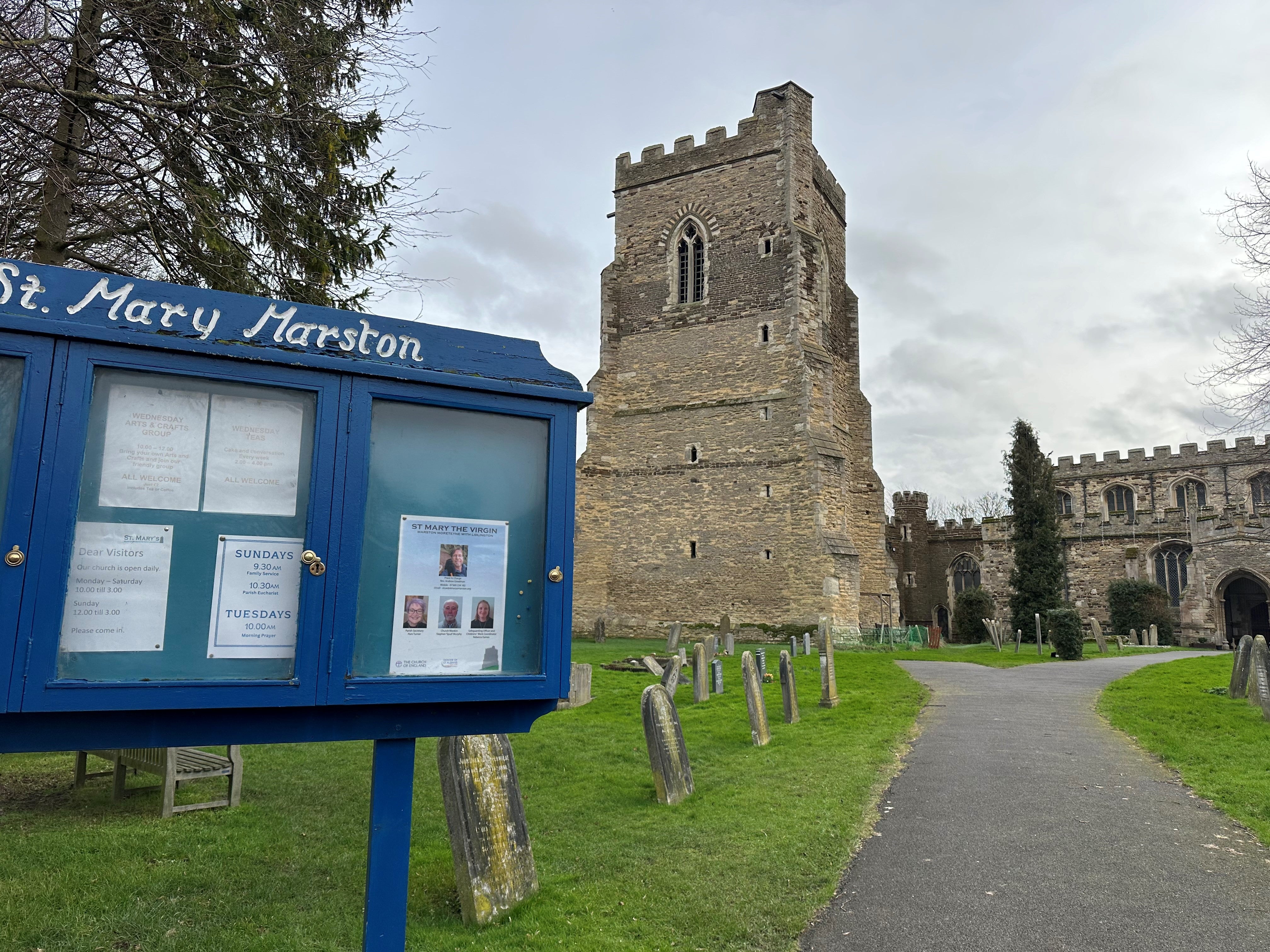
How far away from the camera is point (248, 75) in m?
6.64

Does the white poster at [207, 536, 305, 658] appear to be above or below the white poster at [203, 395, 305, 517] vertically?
below

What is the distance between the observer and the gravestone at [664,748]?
6352mm

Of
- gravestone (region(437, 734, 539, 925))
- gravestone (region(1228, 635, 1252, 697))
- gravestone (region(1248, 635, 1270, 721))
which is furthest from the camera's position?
gravestone (region(1228, 635, 1252, 697))

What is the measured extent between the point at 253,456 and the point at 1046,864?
495cm

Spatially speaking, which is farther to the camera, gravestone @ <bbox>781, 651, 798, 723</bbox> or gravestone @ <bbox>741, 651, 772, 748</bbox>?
gravestone @ <bbox>781, 651, 798, 723</bbox>

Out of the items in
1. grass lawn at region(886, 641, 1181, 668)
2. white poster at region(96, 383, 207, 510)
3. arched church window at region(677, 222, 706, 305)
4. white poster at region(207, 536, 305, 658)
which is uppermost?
arched church window at region(677, 222, 706, 305)

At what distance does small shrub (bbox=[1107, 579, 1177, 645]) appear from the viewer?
96.5ft

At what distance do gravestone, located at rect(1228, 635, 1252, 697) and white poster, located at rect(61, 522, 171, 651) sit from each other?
1319 centimetres

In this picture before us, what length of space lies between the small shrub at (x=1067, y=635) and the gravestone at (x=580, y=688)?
14.4m

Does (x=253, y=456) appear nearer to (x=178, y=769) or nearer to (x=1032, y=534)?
(x=178, y=769)

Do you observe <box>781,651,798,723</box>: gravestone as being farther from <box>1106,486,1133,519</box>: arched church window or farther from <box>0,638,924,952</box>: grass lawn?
<box>1106,486,1133,519</box>: arched church window

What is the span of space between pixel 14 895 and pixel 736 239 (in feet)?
82.9

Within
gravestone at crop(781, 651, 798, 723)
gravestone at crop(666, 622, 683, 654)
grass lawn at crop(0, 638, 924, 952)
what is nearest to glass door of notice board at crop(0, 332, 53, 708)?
grass lawn at crop(0, 638, 924, 952)

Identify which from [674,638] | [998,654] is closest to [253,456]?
[674,638]
